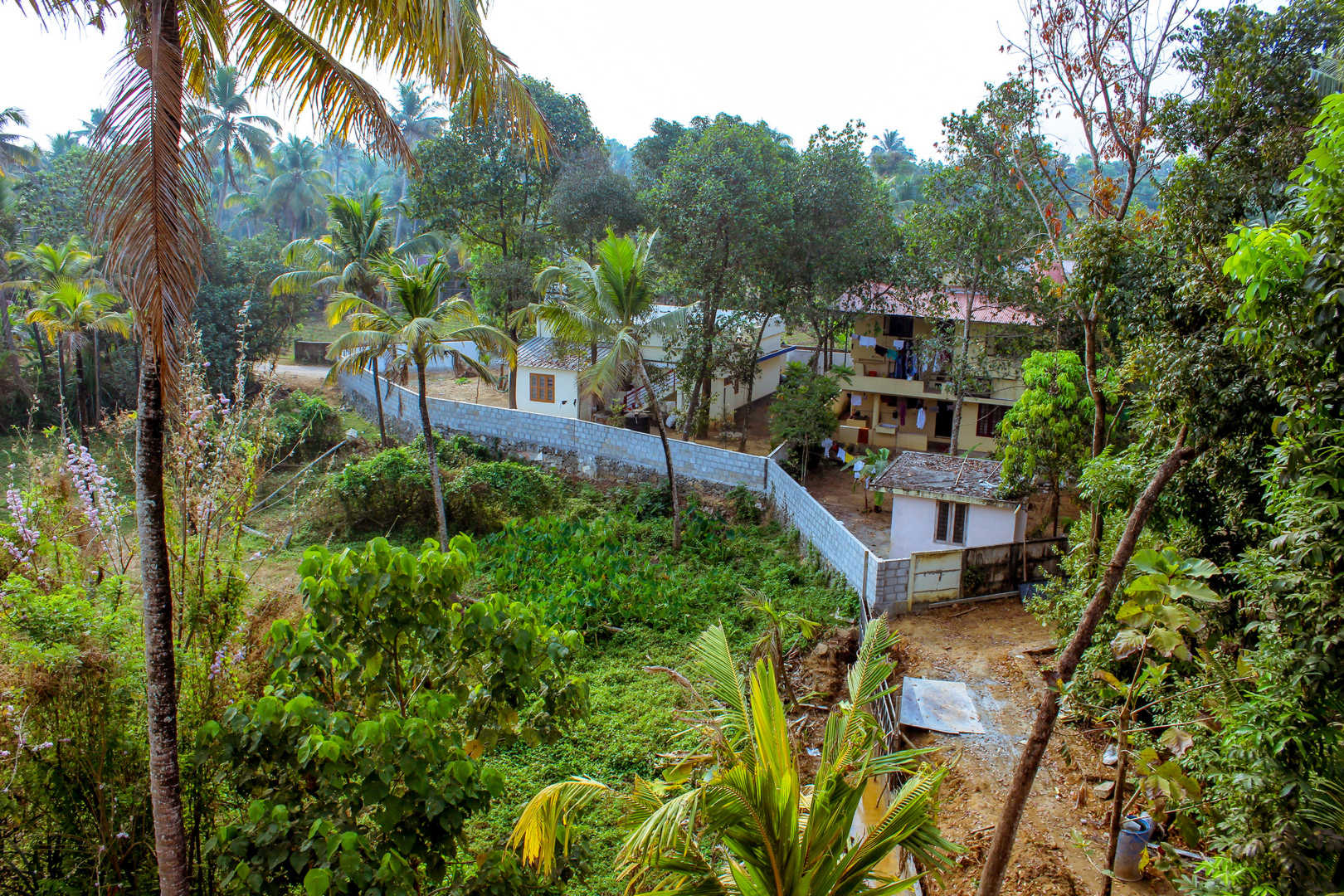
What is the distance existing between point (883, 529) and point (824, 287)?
7846 millimetres

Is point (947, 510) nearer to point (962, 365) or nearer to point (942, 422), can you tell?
point (962, 365)

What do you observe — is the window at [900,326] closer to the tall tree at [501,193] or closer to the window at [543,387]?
the window at [543,387]

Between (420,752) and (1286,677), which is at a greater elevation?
(1286,677)

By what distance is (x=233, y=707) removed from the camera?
497 centimetres

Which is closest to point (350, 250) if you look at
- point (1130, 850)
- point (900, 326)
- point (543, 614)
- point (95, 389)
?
point (95, 389)

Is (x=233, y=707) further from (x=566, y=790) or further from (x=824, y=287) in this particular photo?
(x=824, y=287)

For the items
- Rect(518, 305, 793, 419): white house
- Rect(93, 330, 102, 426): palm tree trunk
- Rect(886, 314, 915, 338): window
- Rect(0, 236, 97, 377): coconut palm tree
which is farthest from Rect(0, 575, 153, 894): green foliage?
Rect(886, 314, 915, 338): window

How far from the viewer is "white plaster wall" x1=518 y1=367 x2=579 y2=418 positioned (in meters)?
25.5

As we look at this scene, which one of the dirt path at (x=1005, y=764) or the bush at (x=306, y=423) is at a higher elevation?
the bush at (x=306, y=423)

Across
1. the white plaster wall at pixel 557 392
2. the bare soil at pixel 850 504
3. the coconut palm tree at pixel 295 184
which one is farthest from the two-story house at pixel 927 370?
the coconut palm tree at pixel 295 184

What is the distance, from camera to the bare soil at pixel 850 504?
1838 cm

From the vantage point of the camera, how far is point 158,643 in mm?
4859

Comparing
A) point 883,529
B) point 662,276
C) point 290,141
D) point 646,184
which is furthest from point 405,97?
point 883,529

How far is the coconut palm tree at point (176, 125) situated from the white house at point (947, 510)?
1184 centimetres
